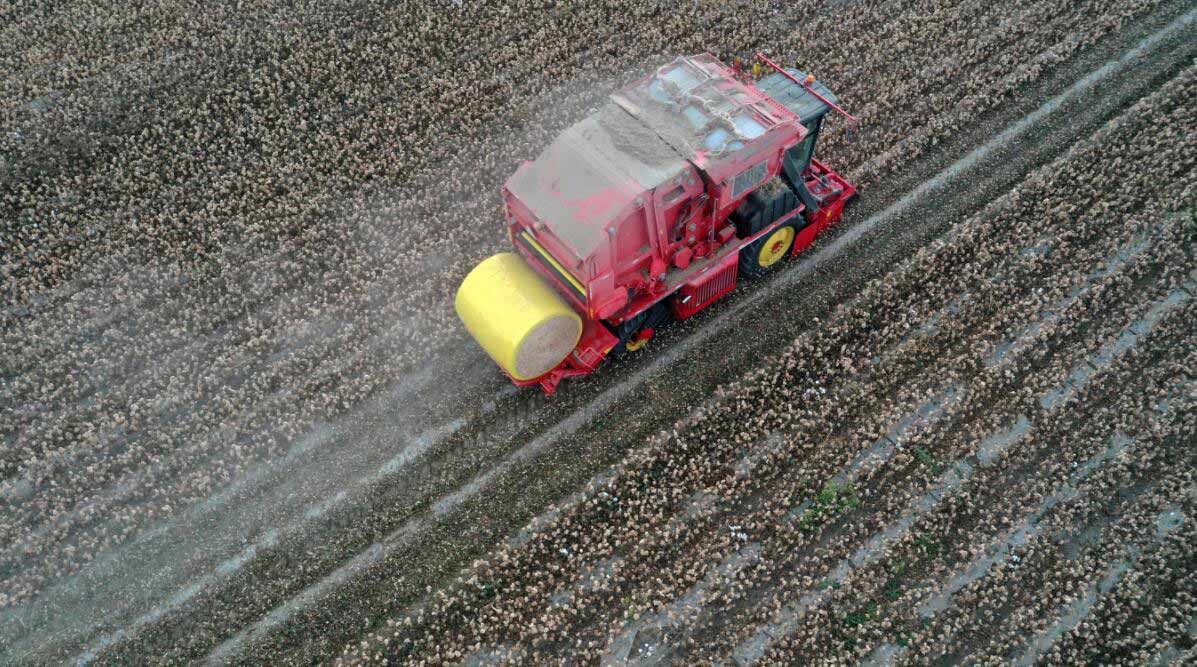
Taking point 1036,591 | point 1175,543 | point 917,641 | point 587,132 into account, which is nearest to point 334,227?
point 587,132

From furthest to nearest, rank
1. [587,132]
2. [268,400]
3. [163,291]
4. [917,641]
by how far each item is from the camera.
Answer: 1. [163,291]
2. [268,400]
3. [587,132]
4. [917,641]

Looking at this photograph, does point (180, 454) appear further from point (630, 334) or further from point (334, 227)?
point (630, 334)

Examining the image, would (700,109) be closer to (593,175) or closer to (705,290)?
(593,175)

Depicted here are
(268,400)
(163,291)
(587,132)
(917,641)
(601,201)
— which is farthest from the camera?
(163,291)

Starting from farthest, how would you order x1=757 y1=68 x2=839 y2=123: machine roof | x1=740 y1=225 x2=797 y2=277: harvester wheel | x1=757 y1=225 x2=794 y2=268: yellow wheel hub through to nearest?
1. x1=757 y1=225 x2=794 y2=268: yellow wheel hub
2. x1=740 y1=225 x2=797 y2=277: harvester wheel
3. x1=757 y1=68 x2=839 y2=123: machine roof

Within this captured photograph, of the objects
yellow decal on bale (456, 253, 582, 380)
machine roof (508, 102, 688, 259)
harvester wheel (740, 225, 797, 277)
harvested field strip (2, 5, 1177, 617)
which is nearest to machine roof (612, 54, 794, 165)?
machine roof (508, 102, 688, 259)

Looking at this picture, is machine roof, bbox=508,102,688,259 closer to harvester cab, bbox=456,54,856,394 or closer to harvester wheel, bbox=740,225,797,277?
harvester cab, bbox=456,54,856,394

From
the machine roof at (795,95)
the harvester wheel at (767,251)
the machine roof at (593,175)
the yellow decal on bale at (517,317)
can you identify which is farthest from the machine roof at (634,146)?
the harvester wheel at (767,251)
